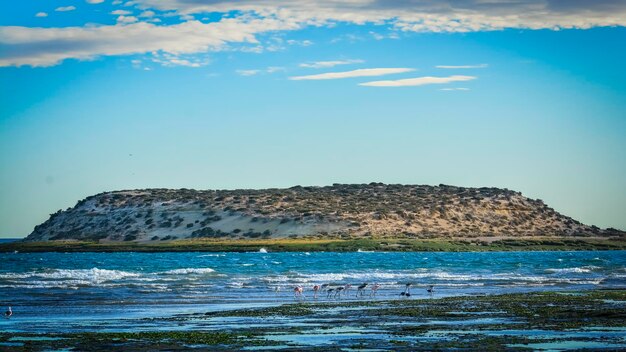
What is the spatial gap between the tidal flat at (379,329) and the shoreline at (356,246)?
4192 inches

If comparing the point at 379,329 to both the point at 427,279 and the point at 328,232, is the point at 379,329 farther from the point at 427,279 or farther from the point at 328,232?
the point at 328,232

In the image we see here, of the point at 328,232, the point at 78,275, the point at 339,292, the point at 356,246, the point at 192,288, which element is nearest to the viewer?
the point at 339,292

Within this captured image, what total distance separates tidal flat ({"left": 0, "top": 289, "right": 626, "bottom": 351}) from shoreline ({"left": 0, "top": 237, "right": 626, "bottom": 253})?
10646cm

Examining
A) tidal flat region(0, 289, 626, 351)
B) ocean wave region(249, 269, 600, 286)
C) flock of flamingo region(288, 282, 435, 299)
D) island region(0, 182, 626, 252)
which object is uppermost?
tidal flat region(0, 289, 626, 351)

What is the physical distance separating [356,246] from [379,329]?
11753 centimetres

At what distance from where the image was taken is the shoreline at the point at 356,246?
486ft

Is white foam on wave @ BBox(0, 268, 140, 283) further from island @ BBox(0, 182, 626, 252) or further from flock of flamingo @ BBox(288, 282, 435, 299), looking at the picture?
island @ BBox(0, 182, 626, 252)

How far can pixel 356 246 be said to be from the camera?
147m

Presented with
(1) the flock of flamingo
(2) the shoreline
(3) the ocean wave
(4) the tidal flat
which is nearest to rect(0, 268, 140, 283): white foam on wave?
(3) the ocean wave

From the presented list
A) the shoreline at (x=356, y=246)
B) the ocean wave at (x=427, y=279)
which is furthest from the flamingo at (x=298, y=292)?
the shoreline at (x=356, y=246)

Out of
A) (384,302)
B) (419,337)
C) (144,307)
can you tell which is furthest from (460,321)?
(144,307)

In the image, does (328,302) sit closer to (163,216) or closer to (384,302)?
(384,302)

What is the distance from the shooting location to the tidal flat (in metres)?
25.9

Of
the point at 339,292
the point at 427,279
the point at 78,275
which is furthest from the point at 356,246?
the point at 339,292
